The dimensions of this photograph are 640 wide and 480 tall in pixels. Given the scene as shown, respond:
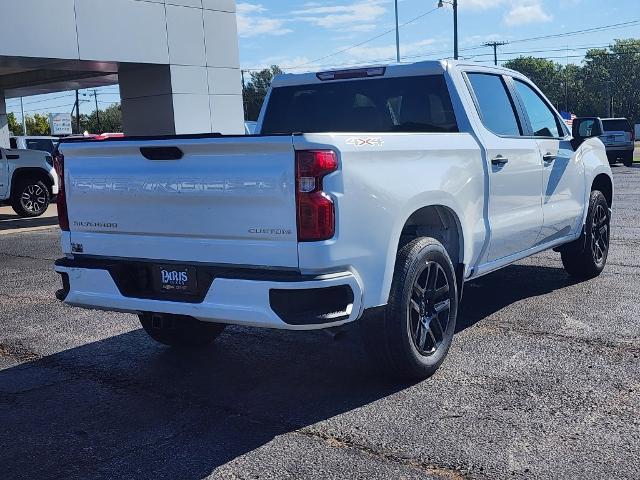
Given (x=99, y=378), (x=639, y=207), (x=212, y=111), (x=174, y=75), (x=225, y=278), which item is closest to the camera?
(x=225, y=278)

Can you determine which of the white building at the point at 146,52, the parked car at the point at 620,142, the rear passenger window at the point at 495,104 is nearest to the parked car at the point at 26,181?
the white building at the point at 146,52

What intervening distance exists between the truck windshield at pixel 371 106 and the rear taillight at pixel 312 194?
190cm

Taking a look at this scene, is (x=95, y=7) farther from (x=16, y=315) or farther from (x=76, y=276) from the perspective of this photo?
(x=76, y=276)

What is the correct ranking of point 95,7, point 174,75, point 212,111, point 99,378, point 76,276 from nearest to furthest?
point 76,276 < point 99,378 < point 95,7 < point 174,75 < point 212,111

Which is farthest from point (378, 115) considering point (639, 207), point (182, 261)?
point (639, 207)

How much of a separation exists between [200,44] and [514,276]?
12756mm

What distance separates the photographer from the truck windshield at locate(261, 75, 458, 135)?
18.3ft

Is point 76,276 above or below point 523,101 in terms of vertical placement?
below

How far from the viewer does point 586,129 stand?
22.8ft

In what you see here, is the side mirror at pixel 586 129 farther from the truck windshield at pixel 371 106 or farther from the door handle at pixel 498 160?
the truck windshield at pixel 371 106

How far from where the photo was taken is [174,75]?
17.8 metres

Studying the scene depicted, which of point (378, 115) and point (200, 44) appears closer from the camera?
point (378, 115)

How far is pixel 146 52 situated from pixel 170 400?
1405 cm

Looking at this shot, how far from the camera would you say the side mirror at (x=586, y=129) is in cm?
695
